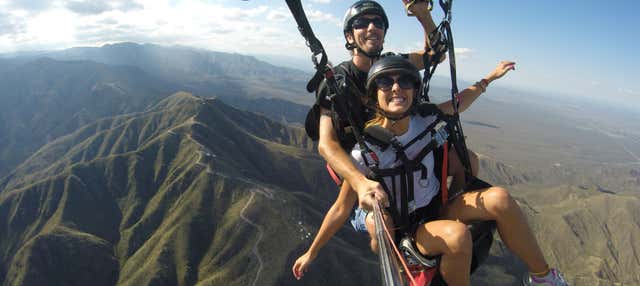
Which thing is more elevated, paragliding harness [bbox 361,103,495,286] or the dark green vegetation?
paragliding harness [bbox 361,103,495,286]

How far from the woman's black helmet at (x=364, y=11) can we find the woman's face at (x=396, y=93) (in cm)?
194

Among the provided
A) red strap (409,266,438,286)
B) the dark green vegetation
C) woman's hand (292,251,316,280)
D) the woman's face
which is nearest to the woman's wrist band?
the woman's face

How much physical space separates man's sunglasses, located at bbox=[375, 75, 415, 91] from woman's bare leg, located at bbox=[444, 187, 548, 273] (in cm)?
189

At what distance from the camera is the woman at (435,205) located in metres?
5.08

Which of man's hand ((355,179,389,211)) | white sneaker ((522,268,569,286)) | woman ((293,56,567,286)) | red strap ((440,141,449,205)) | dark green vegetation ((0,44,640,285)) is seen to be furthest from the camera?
dark green vegetation ((0,44,640,285))

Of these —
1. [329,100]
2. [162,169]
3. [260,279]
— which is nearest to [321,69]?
[329,100]

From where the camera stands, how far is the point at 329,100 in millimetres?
5812

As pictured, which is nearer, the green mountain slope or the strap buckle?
the strap buckle

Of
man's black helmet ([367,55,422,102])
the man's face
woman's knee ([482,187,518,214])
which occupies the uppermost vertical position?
the man's face

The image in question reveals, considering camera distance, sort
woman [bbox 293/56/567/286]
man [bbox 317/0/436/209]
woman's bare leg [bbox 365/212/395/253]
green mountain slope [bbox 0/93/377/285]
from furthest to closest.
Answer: green mountain slope [bbox 0/93/377/285]
woman's bare leg [bbox 365/212/395/253]
man [bbox 317/0/436/209]
woman [bbox 293/56/567/286]

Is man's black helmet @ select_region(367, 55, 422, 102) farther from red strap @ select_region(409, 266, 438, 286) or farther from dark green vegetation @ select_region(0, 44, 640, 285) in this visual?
dark green vegetation @ select_region(0, 44, 640, 285)

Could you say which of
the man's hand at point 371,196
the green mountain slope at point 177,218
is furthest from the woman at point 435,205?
the green mountain slope at point 177,218

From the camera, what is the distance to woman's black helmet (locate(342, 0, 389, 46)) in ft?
21.9

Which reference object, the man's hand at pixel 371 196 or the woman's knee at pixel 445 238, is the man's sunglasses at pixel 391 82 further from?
the woman's knee at pixel 445 238
